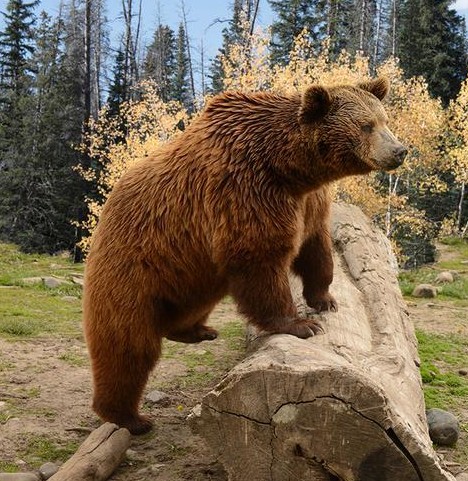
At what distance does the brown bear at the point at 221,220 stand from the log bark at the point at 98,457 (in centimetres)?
24

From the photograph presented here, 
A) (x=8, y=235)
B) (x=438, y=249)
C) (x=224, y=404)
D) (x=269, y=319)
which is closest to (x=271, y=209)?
(x=269, y=319)

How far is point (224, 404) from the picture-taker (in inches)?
119

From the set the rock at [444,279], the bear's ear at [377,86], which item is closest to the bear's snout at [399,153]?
the bear's ear at [377,86]

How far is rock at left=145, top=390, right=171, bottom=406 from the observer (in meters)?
5.26

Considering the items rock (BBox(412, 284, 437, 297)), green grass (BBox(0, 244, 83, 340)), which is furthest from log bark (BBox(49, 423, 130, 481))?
rock (BBox(412, 284, 437, 297))

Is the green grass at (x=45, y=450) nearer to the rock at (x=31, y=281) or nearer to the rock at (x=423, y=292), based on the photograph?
the rock at (x=31, y=281)

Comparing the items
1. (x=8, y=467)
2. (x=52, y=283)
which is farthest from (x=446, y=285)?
(x=8, y=467)

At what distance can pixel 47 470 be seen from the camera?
3.96 m

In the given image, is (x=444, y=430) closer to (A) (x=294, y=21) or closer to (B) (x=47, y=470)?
→ (B) (x=47, y=470)

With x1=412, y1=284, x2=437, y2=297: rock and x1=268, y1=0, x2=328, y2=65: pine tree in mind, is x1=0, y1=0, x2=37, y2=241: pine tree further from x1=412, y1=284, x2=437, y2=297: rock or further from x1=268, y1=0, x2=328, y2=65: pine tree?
x1=412, y1=284, x2=437, y2=297: rock

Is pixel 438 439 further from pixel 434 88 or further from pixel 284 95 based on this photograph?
pixel 434 88

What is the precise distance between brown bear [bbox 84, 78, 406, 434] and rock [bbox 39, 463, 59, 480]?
462mm

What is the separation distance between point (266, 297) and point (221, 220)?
566 mm

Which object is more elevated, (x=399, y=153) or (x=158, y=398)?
(x=399, y=153)
